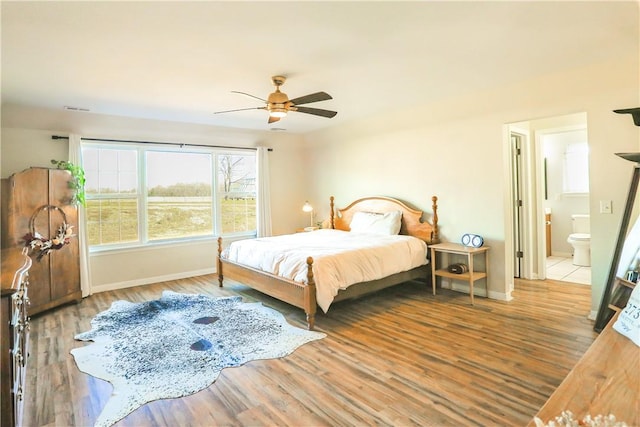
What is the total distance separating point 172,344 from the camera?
3031 mm

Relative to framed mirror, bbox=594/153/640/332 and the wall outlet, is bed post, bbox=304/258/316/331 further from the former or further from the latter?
the wall outlet

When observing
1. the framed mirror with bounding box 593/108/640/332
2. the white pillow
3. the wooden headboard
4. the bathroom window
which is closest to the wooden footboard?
the white pillow

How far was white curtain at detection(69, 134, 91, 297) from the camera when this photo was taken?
448 cm

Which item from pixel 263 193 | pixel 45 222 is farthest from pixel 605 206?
pixel 45 222

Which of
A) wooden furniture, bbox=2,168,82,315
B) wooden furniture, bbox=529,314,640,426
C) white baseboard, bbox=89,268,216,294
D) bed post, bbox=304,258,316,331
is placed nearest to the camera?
wooden furniture, bbox=529,314,640,426

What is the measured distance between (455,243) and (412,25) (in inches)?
117

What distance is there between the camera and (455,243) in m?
4.53

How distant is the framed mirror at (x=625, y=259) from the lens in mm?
2621

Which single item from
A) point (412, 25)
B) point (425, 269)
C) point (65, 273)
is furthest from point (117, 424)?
point (425, 269)

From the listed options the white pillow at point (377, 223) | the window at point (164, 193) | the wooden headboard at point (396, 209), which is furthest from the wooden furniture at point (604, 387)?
the window at point (164, 193)

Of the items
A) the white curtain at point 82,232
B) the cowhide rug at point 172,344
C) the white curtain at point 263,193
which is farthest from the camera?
the white curtain at point 263,193

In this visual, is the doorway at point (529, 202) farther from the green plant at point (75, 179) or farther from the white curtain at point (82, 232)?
the white curtain at point (82, 232)

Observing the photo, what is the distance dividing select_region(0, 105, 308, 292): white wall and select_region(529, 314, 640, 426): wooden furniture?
5.30 metres

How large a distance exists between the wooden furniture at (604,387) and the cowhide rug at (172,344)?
2029mm
